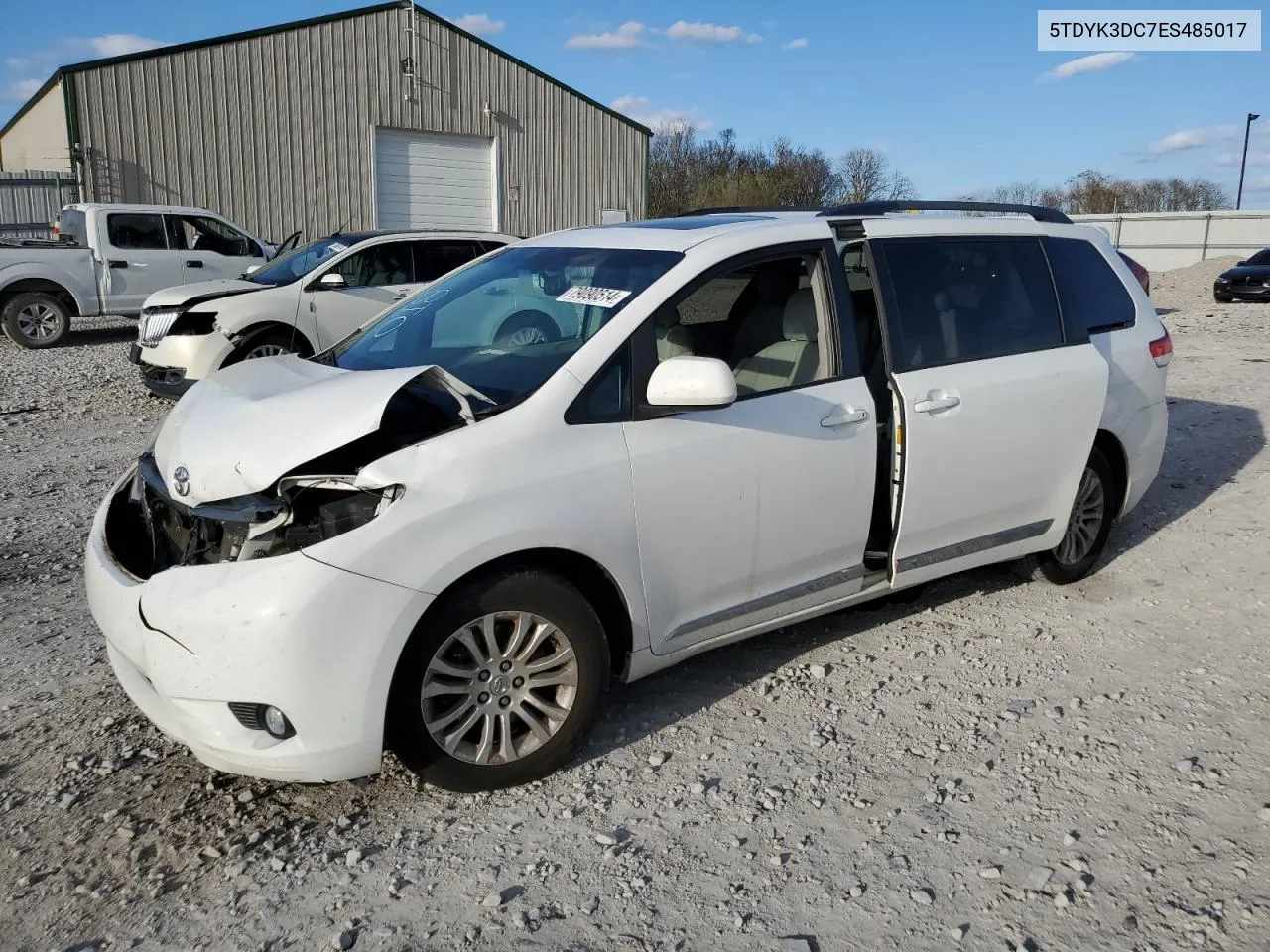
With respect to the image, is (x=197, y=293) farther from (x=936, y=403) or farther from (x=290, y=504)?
(x=936, y=403)

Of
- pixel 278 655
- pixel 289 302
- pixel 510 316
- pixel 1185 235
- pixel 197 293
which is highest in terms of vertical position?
pixel 1185 235

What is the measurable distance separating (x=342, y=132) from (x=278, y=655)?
21.4m

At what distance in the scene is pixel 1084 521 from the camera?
202 inches

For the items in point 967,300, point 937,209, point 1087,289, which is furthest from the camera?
point 1087,289

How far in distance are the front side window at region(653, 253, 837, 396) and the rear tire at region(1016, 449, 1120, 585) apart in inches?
72.3

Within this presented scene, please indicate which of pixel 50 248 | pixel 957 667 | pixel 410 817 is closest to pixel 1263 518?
pixel 957 667

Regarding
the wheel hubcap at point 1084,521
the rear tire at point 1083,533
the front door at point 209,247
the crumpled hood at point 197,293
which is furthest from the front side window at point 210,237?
the wheel hubcap at point 1084,521

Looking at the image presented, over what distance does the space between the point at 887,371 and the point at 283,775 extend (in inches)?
105

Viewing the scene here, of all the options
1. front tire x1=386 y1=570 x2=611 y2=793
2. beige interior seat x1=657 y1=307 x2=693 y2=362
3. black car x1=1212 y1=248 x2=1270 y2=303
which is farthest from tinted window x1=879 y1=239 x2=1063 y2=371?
black car x1=1212 y1=248 x2=1270 y2=303

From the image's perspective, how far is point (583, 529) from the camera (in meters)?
3.22

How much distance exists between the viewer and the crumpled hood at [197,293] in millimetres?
9664

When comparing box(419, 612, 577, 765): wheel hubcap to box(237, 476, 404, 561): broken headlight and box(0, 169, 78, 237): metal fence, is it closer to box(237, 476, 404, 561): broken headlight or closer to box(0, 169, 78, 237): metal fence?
box(237, 476, 404, 561): broken headlight

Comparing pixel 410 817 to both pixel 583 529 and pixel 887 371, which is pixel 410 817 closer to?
pixel 583 529

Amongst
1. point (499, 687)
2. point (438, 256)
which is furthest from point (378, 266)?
point (499, 687)
